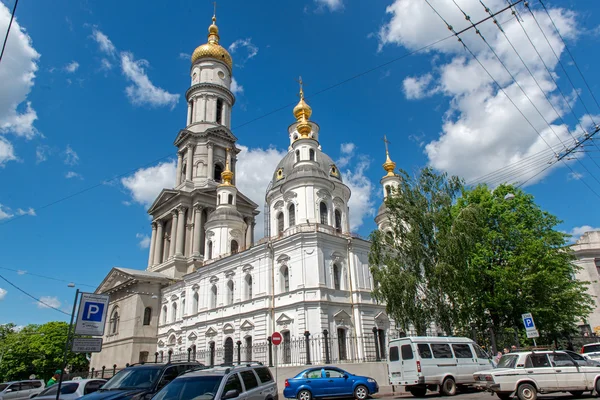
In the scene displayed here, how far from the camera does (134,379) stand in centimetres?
1162

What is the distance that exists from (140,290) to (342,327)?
83.7 feet

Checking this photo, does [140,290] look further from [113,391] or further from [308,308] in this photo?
[113,391]

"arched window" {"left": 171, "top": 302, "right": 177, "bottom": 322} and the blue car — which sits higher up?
"arched window" {"left": 171, "top": 302, "right": 177, "bottom": 322}

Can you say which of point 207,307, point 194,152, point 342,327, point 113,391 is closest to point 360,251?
point 342,327

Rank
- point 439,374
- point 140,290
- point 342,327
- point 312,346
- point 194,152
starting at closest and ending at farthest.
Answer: point 439,374
point 312,346
point 342,327
point 140,290
point 194,152

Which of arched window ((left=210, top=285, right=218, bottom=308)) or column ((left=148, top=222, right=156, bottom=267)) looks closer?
arched window ((left=210, top=285, right=218, bottom=308))

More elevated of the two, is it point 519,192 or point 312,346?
point 519,192

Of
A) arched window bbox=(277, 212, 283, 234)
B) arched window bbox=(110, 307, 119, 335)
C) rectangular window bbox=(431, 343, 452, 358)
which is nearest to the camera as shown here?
rectangular window bbox=(431, 343, 452, 358)

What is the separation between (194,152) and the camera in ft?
183

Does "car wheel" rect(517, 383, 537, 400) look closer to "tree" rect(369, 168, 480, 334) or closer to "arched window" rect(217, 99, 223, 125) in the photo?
"tree" rect(369, 168, 480, 334)

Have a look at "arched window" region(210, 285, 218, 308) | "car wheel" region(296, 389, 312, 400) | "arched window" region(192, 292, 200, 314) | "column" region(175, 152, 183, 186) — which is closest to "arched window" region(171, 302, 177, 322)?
"arched window" region(192, 292, 200, 314)

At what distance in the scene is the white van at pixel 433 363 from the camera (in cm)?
1556

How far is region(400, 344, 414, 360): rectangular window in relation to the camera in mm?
15990

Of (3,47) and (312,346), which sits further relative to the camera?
(312,346)
